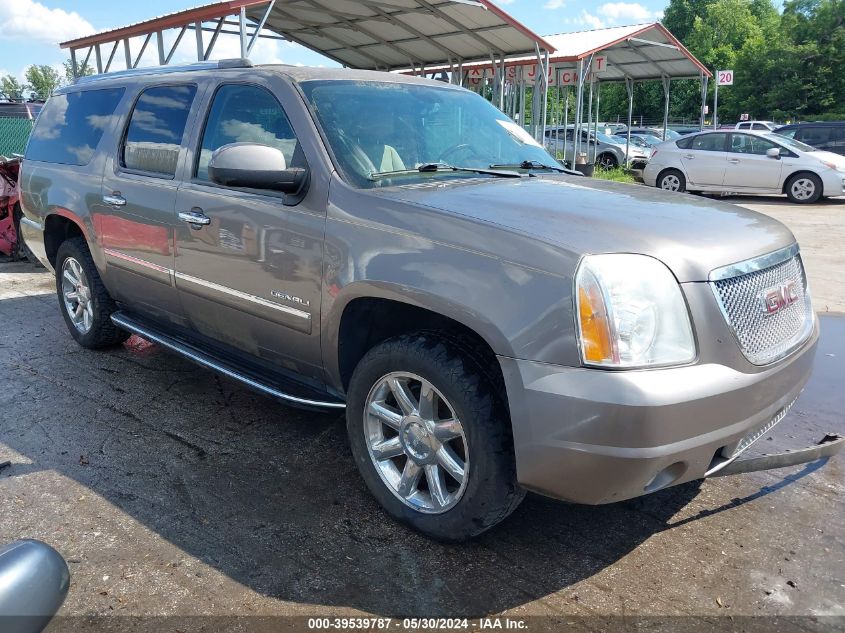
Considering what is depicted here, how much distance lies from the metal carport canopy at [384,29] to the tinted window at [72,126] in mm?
6877

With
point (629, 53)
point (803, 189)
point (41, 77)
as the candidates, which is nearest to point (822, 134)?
point (803, 189)

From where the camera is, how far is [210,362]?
396 cm

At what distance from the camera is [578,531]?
3.14 meters

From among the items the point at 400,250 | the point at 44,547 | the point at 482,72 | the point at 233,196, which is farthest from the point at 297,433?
the point at 482,72

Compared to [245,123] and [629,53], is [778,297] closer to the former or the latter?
[245,123]

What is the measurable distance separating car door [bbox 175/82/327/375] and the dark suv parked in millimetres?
18414

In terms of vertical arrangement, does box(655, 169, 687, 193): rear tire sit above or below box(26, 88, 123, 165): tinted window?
below

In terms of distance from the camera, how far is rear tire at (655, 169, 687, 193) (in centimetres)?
1702

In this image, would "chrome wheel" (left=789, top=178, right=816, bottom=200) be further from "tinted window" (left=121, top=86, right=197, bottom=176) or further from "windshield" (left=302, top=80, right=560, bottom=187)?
"tinted window" (left=121, top=86, right=197, bottom=176)

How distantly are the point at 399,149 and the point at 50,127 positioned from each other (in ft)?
11.2

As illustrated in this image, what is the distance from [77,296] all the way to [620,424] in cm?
Answer: 453

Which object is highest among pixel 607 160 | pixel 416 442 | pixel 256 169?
pixel 256 169

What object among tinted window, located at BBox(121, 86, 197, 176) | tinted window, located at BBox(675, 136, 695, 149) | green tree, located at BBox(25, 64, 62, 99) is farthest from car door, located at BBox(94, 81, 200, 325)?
green tree, located at BBox(25, 64, 62, 99)

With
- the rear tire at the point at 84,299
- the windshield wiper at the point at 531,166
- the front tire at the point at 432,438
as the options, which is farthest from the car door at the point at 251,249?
the rear tire at the point at 84,299
